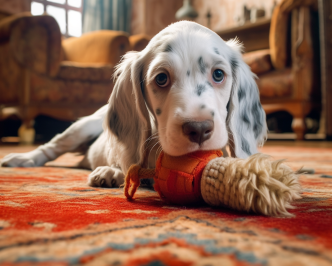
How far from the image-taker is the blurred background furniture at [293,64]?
4645 millimetres

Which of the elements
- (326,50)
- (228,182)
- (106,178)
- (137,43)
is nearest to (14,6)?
(137,43)

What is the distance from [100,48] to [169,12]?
5435 millimetres

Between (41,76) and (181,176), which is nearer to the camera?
(181,176)

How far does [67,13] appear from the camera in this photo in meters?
9.43

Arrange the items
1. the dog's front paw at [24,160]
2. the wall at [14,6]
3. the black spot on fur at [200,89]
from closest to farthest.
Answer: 1. the black spot on fur at [200,89]
2. the dog's front paw at [24,160]
3. the wall at [14,6]

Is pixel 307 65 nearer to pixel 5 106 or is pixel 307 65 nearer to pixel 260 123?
pixel 260 123

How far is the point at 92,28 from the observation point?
9.33m

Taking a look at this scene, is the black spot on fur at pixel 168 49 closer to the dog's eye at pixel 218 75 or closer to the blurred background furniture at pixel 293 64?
the dog's eye at pixel 218 75

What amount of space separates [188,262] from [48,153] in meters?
2.03

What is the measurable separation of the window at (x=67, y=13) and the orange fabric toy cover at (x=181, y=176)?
8.95 m

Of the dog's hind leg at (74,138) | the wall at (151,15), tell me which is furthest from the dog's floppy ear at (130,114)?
the wall at (151,15)

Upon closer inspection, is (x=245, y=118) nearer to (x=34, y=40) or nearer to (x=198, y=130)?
(x=198, y=130)

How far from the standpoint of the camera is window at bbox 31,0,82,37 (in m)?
9.19

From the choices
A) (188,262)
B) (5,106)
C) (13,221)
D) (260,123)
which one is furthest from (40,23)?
(188,262)
